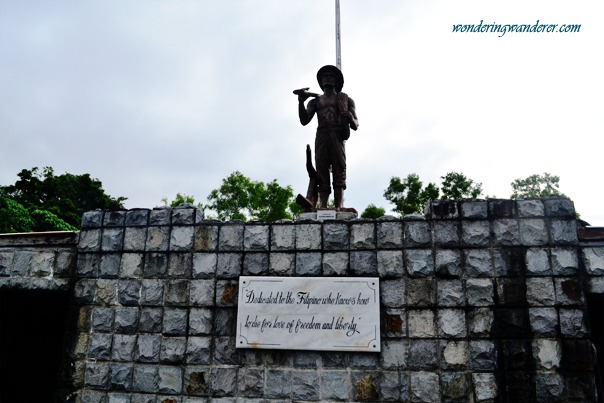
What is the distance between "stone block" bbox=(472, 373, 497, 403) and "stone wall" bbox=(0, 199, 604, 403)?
12 mm

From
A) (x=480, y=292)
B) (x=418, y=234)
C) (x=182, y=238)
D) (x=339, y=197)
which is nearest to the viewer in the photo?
(x=480, y=292)

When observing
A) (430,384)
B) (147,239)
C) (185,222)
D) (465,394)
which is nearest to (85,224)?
(147,239)

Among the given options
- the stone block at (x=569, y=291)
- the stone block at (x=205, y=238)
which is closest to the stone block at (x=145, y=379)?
the stone block at (x=205, y=238)

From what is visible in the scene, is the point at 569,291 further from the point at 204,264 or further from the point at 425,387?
the point at 204,264

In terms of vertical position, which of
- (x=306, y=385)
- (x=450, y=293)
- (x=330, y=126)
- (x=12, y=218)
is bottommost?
(x=306, y=385)

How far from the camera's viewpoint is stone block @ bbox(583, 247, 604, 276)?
13.9 feet

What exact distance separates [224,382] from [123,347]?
1.24 metres

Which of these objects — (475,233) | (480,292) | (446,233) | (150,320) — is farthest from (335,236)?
(150,320)

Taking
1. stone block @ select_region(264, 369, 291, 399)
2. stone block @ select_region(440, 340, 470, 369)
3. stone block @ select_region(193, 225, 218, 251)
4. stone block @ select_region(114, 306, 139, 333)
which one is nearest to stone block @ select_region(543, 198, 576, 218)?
stone block @ select_region(440, 340, 470, 369)

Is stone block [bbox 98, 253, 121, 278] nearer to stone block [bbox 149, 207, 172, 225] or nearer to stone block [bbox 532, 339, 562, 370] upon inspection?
stone block [bbox 149, 207, 172, 225]

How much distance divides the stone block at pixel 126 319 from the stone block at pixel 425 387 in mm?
3040

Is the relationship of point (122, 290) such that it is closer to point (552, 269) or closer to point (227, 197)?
point (552, 269)

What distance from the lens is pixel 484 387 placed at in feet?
13.5

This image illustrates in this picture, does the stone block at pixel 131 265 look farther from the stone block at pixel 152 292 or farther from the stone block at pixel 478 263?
the stone block at pixel 478 263
